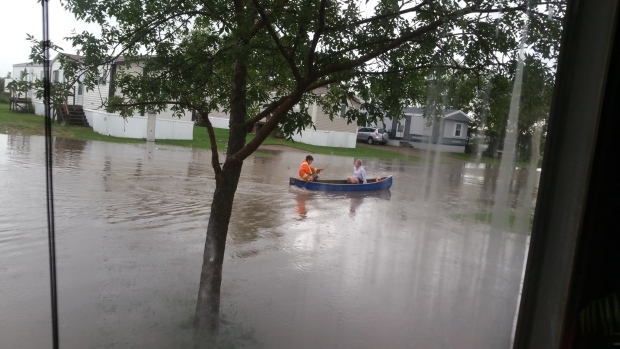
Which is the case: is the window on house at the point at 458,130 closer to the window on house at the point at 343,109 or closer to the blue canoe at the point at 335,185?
the window on house at the point at 343,109

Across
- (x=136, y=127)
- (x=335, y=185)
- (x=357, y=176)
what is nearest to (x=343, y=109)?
(x=136, y=127)

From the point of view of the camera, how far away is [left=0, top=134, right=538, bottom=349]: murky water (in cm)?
342

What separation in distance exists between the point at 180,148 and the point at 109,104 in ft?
14.0

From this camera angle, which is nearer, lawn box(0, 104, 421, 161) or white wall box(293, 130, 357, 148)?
lawn box(0, 104, 421, 161)

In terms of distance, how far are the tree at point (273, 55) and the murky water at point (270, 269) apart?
1.93 feet

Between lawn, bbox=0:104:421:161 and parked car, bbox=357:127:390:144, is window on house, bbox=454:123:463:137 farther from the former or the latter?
parked car, bbox=357:127:390:144

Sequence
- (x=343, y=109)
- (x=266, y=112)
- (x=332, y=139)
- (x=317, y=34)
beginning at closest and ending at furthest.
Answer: (x=317, y=34)
(x=266, y=112)
(x=343, y=109)
(x=332, y=139)

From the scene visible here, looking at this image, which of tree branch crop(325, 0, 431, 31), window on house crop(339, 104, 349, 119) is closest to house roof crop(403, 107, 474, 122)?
window on house crop(339, 104, 349, 119)

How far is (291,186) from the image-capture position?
10078 millimetres

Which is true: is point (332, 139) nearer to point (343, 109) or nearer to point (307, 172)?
point (307, 172)

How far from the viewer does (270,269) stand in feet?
18.3

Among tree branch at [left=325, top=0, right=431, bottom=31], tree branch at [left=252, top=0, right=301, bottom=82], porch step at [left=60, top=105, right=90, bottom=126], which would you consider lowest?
porch step at [left=60, top=105, right=90, bottom=126]

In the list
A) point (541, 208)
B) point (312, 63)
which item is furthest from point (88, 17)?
point (541, 208)

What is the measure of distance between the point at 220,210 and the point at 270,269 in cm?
175
